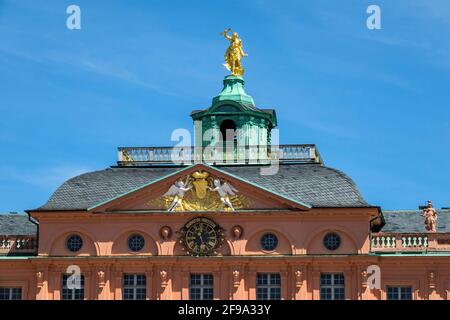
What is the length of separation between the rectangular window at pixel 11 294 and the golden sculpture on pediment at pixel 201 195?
10112 mm

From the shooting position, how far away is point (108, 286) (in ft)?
Result: 392

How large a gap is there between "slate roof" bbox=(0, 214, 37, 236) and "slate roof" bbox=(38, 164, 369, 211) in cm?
523

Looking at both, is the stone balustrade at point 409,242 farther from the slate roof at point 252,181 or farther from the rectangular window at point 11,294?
the rectangular window at point 11,294

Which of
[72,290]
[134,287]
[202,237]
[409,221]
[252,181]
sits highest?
[252,181]

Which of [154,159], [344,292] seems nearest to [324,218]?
[344,292]

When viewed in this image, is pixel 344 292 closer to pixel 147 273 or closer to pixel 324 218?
pixel 324 218

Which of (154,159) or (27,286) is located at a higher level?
(154,159)

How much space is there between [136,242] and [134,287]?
282cm

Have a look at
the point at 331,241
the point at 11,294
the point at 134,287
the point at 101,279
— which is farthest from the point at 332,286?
the point at 11,294

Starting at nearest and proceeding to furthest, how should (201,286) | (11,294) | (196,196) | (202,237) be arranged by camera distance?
(201,286) → (202,237) → (196,196) → (11,294)

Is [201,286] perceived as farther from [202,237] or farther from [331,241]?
[331,241]

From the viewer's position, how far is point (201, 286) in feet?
392

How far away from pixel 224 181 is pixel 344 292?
33.2 ft
